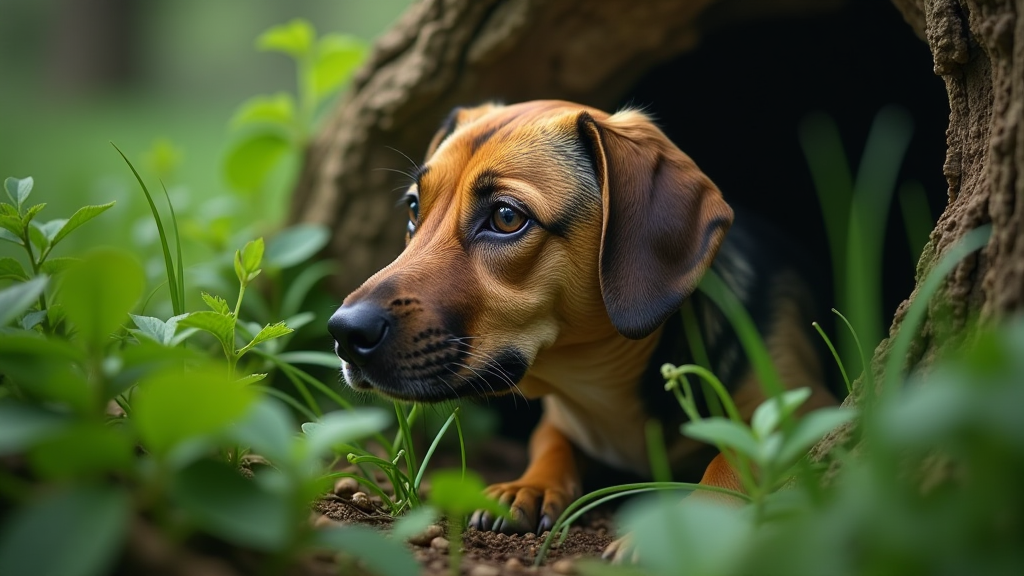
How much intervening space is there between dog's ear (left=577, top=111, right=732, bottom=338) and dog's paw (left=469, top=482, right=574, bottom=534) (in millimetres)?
727

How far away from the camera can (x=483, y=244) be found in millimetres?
2822

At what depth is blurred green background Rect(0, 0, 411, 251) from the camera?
604 cm

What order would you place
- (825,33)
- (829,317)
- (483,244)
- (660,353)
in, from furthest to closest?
(825,33), (829,317), (660,353), (483,244)

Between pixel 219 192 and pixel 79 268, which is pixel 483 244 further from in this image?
pixel 219 192

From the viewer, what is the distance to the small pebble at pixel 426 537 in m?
2.37

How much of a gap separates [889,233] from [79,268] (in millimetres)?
4719

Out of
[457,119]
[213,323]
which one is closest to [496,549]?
[213,323]

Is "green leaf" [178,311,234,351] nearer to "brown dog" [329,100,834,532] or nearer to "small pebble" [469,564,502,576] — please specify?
"brown dog" [329,100,834,532]

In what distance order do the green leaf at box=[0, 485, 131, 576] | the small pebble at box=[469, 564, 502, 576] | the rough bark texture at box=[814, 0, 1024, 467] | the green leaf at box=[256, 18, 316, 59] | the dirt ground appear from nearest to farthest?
the green leaf at box=[0, 485, 131, 576], the rough bark texture at box=[814, 0, 1024, 467], the small pebble at box=[469, 564, 502, 576], the dirt ground, the green leaf at box=[256, 18, 316, 59]

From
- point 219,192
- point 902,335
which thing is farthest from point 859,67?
point 219,192

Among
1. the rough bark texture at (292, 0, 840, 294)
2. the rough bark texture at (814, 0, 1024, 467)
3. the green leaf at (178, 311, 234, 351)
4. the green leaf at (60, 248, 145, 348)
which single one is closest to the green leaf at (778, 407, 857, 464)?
the rough bark texture at (814, 0, 1024, 467)

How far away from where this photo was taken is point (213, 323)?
6.98ft

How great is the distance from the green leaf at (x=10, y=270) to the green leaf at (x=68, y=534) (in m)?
1.11

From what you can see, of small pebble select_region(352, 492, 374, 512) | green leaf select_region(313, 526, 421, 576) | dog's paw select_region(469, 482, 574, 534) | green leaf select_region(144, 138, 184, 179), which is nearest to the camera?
green leaf select_region(313, 526, 421, 576)
